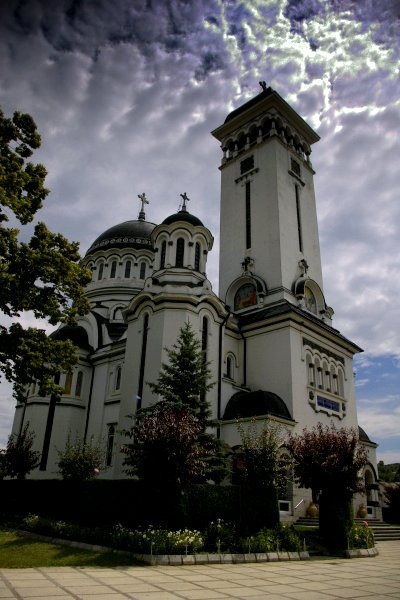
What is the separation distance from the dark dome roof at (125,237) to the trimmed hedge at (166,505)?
27.6 m

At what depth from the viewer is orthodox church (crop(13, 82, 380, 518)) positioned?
23719mm

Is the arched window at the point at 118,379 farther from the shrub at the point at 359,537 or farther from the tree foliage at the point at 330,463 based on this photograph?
the shrub at the point at 359,537

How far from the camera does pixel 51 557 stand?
10.5m

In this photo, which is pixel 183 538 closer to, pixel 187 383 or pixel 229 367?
pixel 187 383

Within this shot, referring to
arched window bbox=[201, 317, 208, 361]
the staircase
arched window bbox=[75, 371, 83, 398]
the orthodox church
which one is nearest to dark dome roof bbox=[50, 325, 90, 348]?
the orthodox church

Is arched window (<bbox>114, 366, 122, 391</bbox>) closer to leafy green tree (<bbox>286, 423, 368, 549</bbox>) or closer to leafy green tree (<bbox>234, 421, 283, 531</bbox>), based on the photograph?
leafy green tree (<bbox>234, 421, 283, 531</bbox>)

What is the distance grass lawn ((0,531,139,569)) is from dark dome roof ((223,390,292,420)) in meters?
11.4

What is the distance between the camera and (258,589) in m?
8.04

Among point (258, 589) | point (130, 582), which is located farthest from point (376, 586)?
point (130, 582)

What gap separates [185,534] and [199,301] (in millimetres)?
13804

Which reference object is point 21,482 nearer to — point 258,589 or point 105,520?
point 105,520

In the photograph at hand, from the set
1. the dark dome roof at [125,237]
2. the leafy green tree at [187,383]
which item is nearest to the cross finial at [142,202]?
the dark dome roof at [125,237]

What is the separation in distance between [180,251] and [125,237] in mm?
16269

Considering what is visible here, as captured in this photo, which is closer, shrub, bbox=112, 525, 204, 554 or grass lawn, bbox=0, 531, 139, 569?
grass lawn, bbox=0, 531, 139, 569
